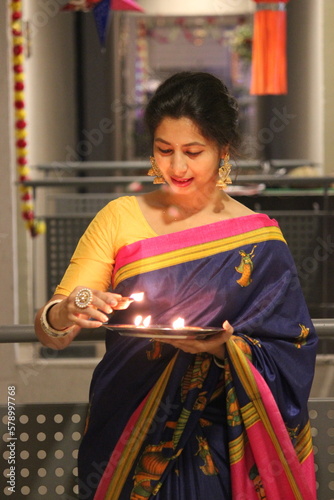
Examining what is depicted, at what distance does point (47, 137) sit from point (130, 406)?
6.12m

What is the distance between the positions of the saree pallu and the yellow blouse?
0.09 feet

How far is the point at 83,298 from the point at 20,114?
3.86 meters

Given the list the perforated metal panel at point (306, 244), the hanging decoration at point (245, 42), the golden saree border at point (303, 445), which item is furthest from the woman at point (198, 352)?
the hanging decoration at point (245, 42)

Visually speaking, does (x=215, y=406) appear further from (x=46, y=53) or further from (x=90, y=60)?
(x=90, y=60)

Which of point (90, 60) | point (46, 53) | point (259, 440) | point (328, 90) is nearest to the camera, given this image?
point (259, 440)

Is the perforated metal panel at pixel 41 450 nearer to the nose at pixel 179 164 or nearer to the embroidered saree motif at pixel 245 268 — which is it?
the embroidered saree motif at pixel 245 268

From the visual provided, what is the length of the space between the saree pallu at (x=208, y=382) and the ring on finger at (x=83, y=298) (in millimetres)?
174

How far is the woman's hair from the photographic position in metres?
1.70

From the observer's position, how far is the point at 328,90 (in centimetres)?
816

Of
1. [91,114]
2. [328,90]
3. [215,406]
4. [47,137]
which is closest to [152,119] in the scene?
[215,406]

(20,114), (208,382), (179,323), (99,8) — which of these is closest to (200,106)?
(179,323)

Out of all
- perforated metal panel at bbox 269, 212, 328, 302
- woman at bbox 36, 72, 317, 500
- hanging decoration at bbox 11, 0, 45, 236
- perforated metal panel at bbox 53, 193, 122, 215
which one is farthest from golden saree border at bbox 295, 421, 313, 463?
perforated metal panel at bbox 53, 193, 122, 215

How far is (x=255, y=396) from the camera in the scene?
169cm

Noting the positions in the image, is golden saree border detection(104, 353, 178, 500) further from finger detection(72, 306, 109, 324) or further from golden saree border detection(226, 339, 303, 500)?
finger detection(72, 306, 109, 324)
